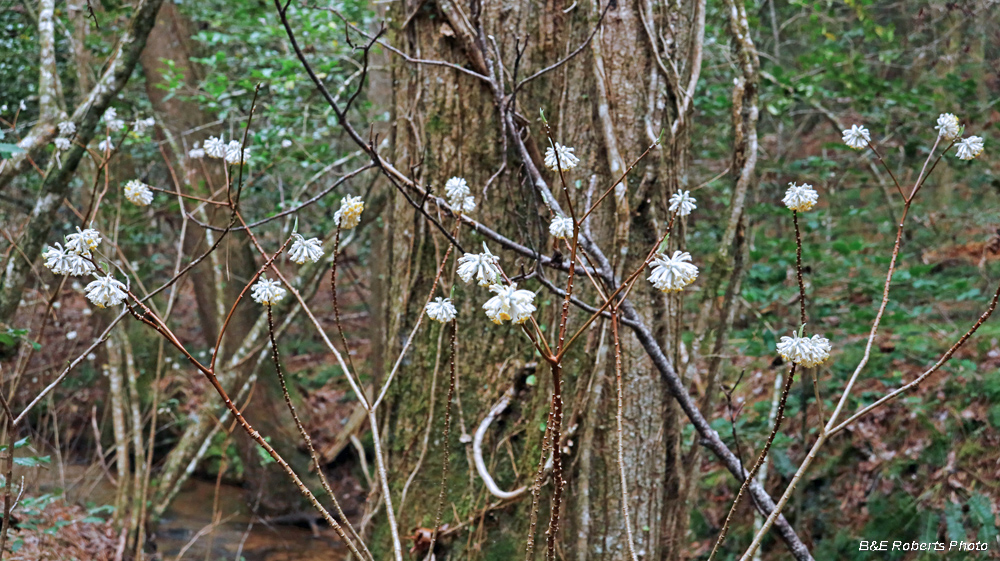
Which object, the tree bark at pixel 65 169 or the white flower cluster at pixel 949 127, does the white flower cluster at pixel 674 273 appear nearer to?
the white flower cluster at pixel 949 127

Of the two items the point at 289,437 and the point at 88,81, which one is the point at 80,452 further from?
the point at 88,81

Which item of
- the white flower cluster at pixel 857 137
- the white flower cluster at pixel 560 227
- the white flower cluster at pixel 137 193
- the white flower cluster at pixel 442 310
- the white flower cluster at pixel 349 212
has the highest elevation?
the white flower cluster at pixel 857 137

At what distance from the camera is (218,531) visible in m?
5.46

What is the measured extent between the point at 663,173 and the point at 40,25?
10.1 feet

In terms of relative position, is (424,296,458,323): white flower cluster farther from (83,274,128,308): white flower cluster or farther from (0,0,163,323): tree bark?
(0,0,163,323): tree bark

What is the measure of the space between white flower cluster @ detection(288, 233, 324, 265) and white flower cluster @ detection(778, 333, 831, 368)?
2.70ft

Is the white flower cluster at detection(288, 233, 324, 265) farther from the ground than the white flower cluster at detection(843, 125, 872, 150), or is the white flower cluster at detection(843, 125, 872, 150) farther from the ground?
the white flower cluster at detection(843, 125, 872, 150)

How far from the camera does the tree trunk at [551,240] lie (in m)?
2.03

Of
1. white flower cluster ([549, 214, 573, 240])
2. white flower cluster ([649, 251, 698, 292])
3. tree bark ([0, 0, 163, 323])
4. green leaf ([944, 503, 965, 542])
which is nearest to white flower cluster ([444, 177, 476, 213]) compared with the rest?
white flower cluster ([549, 214, 573, 240])

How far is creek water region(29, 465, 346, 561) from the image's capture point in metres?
4.99

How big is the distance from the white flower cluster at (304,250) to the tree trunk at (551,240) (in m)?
0.83

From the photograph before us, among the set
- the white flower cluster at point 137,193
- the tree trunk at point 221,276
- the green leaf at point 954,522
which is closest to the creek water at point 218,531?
the tree trunk at point 221,276

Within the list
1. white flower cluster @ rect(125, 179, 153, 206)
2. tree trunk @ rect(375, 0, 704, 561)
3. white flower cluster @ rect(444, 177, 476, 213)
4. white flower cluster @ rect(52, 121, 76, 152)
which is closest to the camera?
white flower cluster @ rect(444, 177, 476, 213)

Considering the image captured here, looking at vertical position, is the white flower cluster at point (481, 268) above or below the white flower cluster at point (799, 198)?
below
